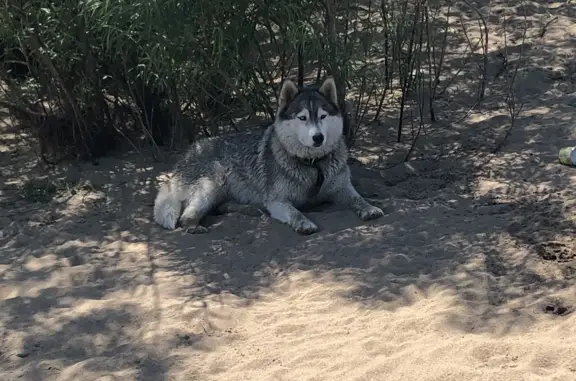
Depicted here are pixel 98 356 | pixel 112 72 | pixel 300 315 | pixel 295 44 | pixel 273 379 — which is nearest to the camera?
pixel 273 379

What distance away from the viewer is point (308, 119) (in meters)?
5.86

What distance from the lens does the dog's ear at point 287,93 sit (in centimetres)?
597

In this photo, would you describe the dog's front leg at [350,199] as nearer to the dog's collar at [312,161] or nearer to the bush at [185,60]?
the dog's collar at [312,161]

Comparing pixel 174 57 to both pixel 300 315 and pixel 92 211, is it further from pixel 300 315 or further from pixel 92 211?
pixel 300 315

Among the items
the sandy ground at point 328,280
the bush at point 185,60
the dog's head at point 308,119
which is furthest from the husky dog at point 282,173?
the bush at point 185,60

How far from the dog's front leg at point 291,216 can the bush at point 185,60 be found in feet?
4.22

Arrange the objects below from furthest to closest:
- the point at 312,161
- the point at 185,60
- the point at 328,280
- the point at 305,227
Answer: the point at 185,60, the point at 312,161, the point at 305,227, the point at 328,280

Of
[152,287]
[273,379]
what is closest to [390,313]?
[273,379]

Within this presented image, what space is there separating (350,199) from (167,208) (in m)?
1.56

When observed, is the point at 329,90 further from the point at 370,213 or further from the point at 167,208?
the point at 167,208

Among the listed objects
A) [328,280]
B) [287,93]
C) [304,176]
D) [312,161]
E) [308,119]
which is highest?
[287,93]

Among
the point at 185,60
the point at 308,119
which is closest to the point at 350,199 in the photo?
the point at 308,119

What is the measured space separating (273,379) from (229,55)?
341 centimetres

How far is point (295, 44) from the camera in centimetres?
612
